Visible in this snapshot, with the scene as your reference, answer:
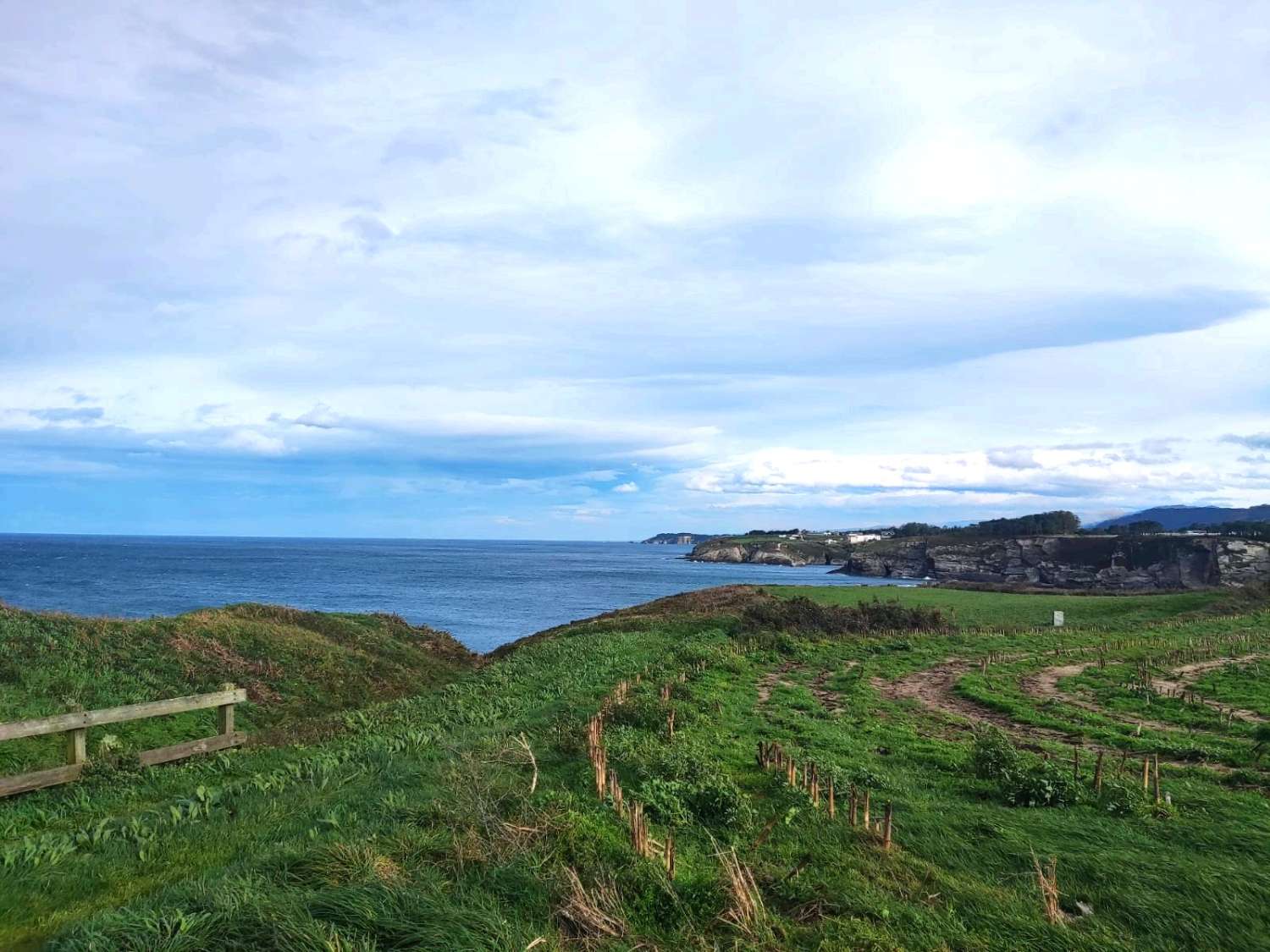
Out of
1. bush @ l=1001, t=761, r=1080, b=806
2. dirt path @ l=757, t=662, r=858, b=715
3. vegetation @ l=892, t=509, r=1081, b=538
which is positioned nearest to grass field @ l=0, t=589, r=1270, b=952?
bush @ l=1001, t=761, r=1080, b=806

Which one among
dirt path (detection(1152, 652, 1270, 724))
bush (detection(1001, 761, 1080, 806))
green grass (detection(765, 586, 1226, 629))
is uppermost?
bush (detection(1001, 761, 1080, 806))

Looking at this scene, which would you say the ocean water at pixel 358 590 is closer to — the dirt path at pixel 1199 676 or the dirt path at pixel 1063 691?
the dirt path at pixel 1063 691

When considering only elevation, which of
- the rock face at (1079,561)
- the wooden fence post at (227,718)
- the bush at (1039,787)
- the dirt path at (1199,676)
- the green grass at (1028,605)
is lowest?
the rock face at (1079,561)

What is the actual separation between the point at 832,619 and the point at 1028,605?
2243cm

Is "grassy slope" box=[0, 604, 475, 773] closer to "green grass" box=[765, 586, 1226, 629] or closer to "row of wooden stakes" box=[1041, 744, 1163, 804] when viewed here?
"row of wooden stakes" box=[1041, 744, 1163, 804]

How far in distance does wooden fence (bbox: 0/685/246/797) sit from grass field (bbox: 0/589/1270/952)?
0.30 metres

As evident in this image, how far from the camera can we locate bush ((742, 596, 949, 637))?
34.8 m

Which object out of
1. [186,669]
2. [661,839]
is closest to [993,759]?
[661,839]

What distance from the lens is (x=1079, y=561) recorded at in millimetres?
131750

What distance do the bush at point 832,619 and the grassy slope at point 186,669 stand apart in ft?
47.0

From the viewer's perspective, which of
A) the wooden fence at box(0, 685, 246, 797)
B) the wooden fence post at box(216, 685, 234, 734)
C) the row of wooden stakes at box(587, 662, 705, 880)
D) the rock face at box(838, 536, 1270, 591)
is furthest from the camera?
the rock face at box(838, 536, 1270, 591)

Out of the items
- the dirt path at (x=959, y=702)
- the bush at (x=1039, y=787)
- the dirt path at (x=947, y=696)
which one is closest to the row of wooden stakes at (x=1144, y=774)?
the bush at (x=1039, y=787)

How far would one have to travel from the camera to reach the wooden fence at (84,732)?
10977mm

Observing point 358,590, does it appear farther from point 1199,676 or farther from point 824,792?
point 824,792
